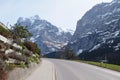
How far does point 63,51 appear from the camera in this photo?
142 metres

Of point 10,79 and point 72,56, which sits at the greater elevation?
point 72,56

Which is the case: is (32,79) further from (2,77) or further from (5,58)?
(2,77)

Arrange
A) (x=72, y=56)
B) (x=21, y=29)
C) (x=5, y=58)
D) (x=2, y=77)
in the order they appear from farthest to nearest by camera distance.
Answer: (x=72, y=56) → (x=21, y=29) → (x=5, y=58) → (x=2, y=77)

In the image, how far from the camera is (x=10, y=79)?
779 inches

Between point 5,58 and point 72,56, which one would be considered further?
point 72,56

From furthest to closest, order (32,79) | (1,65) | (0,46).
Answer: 1. (32,79)
2. (0,46)
3. (1,65)

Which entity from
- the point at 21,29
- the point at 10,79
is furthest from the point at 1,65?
the point at 21,29

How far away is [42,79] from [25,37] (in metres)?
38.3

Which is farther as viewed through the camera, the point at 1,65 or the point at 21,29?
the point at 21,29

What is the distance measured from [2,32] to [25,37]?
3424 centimetres

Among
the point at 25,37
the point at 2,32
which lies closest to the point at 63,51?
the point at 25,37

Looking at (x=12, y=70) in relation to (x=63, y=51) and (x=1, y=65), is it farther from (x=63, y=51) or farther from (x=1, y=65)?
(x=63, y=51)

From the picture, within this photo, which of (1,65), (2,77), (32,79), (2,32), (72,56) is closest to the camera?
(2,77)

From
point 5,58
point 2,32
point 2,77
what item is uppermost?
point 2,32
